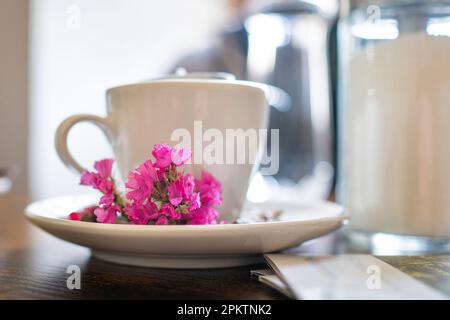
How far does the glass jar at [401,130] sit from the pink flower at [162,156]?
0.25m

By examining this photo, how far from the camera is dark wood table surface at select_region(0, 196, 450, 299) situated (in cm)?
32

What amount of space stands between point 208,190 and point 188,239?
0.08 meters

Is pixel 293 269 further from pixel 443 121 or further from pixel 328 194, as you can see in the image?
pixel 328 194

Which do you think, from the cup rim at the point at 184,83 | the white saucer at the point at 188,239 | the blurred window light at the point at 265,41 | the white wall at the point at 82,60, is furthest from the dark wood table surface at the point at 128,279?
the white wall at the point at 82,60

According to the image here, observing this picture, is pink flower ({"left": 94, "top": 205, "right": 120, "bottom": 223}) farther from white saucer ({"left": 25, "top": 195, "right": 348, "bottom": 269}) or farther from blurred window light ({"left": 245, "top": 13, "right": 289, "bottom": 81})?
blurred window light ({"left": 245, "top": 13, "right": 289, "bottom": 81})

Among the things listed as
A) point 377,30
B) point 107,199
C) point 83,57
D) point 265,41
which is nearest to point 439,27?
point 377,30

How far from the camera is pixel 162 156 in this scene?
15.2 inches

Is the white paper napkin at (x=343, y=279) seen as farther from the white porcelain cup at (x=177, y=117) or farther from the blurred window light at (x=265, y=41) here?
the blurred window light at (x=265, y=41)

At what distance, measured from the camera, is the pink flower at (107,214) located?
412mm

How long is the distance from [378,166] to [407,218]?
0.06m

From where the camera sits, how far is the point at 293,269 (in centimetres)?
34
